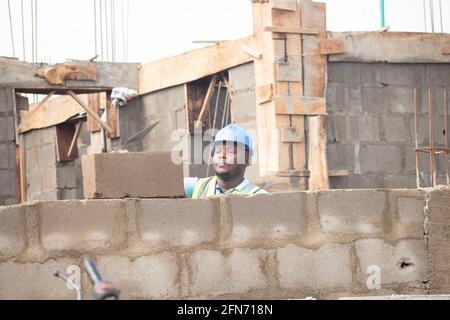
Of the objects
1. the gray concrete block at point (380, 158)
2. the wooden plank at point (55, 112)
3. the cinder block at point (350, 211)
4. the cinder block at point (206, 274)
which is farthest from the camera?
the wooden plank at point (55, 112)

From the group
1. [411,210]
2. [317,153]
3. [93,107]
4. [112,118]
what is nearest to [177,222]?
[411,210]

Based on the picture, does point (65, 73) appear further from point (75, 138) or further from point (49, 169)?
point (49, 169)

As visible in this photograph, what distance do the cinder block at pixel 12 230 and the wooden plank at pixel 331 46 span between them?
8.03 meters

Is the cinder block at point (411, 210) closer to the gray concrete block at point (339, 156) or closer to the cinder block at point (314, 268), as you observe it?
the cinder block at point (314, 268)

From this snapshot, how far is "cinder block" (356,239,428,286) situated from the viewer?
21.3ft

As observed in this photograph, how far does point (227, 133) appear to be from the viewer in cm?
773

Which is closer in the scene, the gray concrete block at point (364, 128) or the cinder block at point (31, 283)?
the cinder block at point (31, 283)

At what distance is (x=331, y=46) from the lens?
1365cm

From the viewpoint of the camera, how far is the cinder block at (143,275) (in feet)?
19.9

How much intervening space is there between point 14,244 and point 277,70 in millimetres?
7963

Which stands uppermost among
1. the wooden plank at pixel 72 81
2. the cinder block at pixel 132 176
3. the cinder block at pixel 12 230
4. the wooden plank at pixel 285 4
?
the wooden plank at pixel 285 4

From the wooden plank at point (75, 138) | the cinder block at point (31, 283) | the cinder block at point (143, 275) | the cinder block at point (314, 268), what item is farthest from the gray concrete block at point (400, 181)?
the cinder block at point (31, 283)

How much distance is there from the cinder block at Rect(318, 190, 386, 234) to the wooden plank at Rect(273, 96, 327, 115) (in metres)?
A: 7.05
